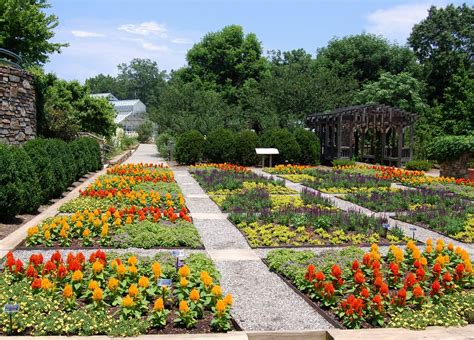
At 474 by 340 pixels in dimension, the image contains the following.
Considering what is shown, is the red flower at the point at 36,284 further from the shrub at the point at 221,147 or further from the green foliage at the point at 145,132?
the green foliage at the point at 145,132

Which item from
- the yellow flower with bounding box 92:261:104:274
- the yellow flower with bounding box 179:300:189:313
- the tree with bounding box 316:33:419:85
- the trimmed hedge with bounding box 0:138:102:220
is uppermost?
the tree with bounding box 316:33:419:85

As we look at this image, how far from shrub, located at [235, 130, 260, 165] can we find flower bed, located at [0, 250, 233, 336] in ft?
62.0

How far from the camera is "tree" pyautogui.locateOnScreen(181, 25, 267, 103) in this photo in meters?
43.4

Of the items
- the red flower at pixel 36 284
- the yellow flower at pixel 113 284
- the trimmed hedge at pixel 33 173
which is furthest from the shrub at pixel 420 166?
the red flower at pixel 36 284

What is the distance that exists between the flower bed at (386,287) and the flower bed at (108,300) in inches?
42.5

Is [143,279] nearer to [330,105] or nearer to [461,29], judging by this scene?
[330,105]

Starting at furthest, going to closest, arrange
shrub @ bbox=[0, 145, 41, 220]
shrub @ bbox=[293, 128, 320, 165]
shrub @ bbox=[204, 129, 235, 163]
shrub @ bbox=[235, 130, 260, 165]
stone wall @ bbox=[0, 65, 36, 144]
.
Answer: shrub @ bbox=[293, 128, 320, 165]
shrub @ bbox=[235, 130, 260, 165]
shrub @ bbox=[204, 129, 235, 163]
stone wall @ bbox=[0, 65, 36, 144]
shrub @ bbox=[0, 145, 41, 220]

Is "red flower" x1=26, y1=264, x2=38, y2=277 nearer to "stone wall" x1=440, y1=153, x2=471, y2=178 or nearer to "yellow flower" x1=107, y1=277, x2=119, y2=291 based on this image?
"yellow flower" x1=107, y1=277, x2=119, y2=291

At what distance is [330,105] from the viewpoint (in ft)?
105

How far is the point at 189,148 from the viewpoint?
24281mm

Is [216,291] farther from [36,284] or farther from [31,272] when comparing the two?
[31,272]

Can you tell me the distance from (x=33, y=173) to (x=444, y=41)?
1502 inches

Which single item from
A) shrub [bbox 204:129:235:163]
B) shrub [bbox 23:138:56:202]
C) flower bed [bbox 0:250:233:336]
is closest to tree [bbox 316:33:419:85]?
shrub [bbox 204:129:235:163]

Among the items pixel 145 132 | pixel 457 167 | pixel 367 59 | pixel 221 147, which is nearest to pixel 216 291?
pixel 457 167
